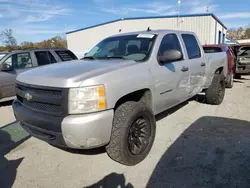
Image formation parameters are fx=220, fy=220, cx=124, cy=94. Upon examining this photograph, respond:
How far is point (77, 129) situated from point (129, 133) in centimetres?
84

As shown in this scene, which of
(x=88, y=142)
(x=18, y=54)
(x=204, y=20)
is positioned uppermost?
(x=204, y=20)

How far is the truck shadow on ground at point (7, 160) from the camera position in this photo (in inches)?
114

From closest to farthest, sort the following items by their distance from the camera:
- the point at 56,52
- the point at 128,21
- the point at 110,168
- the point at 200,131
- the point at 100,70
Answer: the point at 100,70, the point at 110,168, the point at 200,131, the point at 56,52, the point at 128,21

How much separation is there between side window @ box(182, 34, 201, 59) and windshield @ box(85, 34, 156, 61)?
3.68 ft

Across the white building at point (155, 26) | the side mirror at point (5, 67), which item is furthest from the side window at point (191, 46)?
the white building at point (155, 26)

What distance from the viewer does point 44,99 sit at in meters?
2.75

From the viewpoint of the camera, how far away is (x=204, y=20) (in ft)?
76.7

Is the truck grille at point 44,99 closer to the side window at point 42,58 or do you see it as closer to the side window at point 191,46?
the side window at point 191,46

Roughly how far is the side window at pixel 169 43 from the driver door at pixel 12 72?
16.0ft

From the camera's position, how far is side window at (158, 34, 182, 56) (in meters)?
3.85

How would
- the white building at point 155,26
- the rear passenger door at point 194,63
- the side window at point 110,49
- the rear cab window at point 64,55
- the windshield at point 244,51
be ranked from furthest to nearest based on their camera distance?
the white building at point 155,26 < the windshield at point 244,51 < the rear cab window at point 64,55 < the rear passenger door at point 194,63 < the side window at point 110,49

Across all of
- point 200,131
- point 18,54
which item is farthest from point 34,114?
point 18,54

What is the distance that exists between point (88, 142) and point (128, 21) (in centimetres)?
2593

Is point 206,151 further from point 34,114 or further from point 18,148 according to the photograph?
point 18,148
